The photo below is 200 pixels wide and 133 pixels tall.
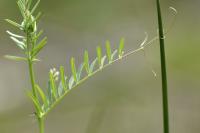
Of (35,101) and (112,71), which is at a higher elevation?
(35,101)

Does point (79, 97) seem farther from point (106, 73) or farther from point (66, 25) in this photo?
point (66, 25)

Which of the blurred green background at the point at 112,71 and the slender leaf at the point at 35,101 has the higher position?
the slender leaf at the point at 35,101

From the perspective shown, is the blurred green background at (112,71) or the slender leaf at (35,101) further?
the blurred green background at (112,71)

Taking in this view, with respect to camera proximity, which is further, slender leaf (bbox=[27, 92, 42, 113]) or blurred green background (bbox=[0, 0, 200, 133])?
blurred green background (bbox=[0, 0, 200, 133])

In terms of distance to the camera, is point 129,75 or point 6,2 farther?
point 6,2

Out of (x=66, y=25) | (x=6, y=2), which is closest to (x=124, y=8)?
(x=66, y=25)

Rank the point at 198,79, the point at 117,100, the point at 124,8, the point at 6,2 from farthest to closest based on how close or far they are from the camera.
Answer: the point at 124,8 < the point at 6,2 < the point at 198,79 < the point at 117,100

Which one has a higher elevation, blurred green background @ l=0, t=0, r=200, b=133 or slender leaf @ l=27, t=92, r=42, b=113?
slender leaf @ l=27, t=92, r=42, b=113

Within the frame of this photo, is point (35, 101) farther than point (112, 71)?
No
